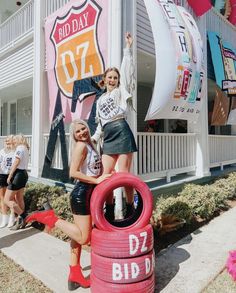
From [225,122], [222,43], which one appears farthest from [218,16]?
[225,122]

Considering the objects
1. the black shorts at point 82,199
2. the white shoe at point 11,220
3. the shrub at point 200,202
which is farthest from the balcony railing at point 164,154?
the black shorts at point 82,199

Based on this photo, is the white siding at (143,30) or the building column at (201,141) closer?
the white siding at (143,30)

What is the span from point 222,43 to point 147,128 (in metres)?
3.89

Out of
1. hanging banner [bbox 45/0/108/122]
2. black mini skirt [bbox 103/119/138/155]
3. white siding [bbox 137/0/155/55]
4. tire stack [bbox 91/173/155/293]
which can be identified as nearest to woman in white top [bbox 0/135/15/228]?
hanging banner [bbox 45/0/108/122]

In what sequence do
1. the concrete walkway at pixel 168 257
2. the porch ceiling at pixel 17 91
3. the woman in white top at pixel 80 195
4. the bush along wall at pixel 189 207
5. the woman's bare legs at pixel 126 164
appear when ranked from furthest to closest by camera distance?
1. the porch ceiling at pixel 17 91
2. the bush along wall at pixel 189 207
3. the woman's bare legs at pixel 126 164
4. the concrete walkway at pixel 168 257
5. the woman in white top at pixel 80 195

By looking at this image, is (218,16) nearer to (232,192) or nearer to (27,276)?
(232,192)

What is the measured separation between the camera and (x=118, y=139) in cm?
364

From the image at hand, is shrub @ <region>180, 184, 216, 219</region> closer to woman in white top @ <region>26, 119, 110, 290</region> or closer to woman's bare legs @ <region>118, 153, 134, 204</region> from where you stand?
woman's bare legs @ <region>118, 153, 134, 204</region>

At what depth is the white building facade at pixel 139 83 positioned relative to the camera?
5633 mm

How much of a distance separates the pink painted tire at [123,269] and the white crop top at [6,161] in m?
3.11

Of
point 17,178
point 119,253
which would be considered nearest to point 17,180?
point 17,178

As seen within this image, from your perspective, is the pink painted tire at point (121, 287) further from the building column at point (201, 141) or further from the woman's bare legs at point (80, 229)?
the building column at point (201, 141)

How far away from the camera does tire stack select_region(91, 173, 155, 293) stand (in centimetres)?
267

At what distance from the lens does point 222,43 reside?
8.67 m
